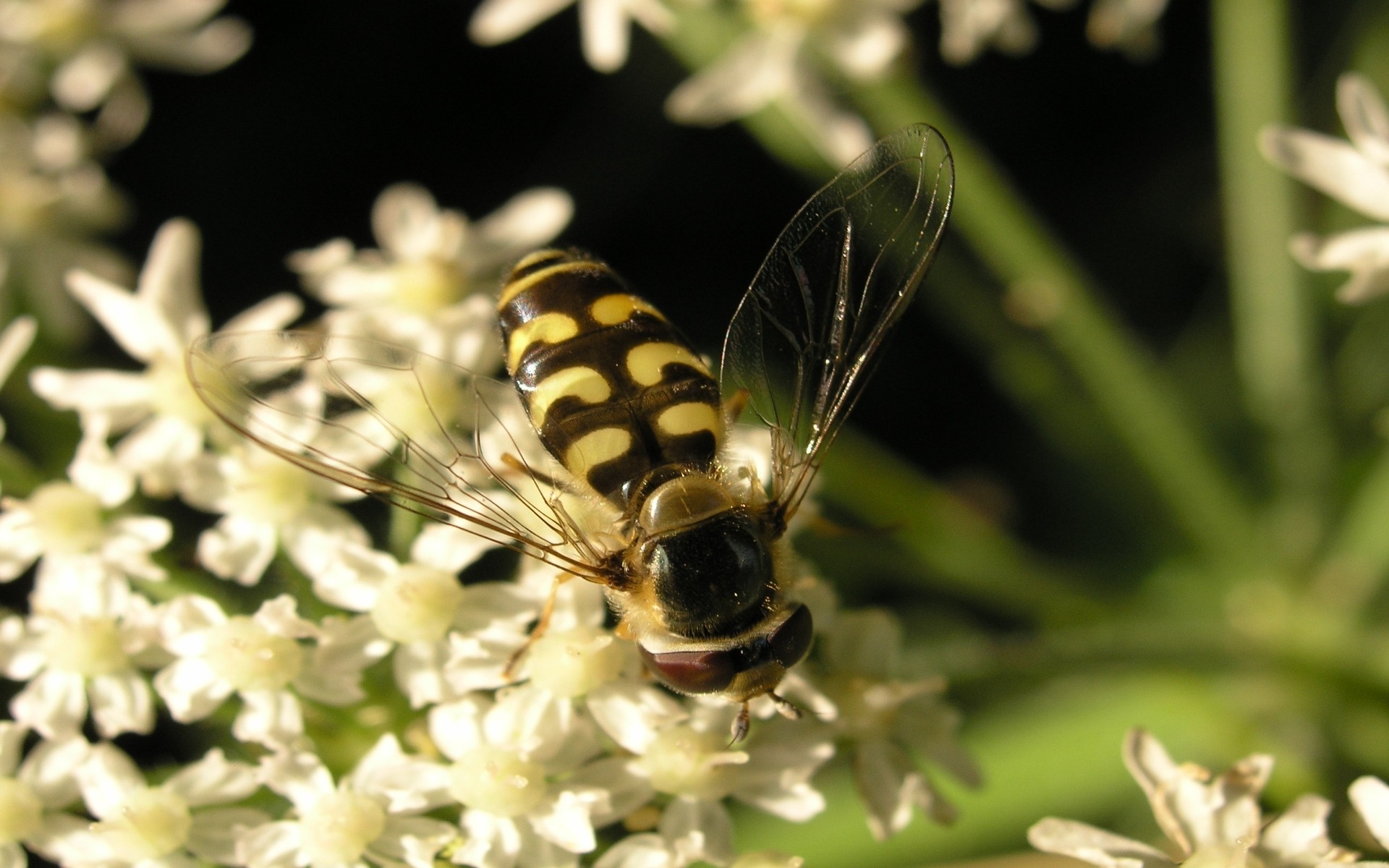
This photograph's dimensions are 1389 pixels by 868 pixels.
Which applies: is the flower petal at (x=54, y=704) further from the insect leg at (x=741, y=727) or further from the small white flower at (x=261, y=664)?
the insect leg at (x=741, y=727)

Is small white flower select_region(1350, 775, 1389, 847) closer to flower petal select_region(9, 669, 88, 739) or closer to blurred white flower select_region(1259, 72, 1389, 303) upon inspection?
blurred white flower select_region(1259, 72, 1389, 303)

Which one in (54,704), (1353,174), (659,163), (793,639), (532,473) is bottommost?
(54,704)

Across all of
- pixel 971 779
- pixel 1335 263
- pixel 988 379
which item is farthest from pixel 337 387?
pixel 988 379

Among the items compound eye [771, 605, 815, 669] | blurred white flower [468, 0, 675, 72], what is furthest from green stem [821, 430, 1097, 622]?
compound eye [771, 605, 815, 669]

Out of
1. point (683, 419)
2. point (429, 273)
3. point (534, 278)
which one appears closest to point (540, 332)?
point (534, 278)

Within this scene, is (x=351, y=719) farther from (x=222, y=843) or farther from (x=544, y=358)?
(x=544, y=358)

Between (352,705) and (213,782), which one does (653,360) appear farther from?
(213,782)
